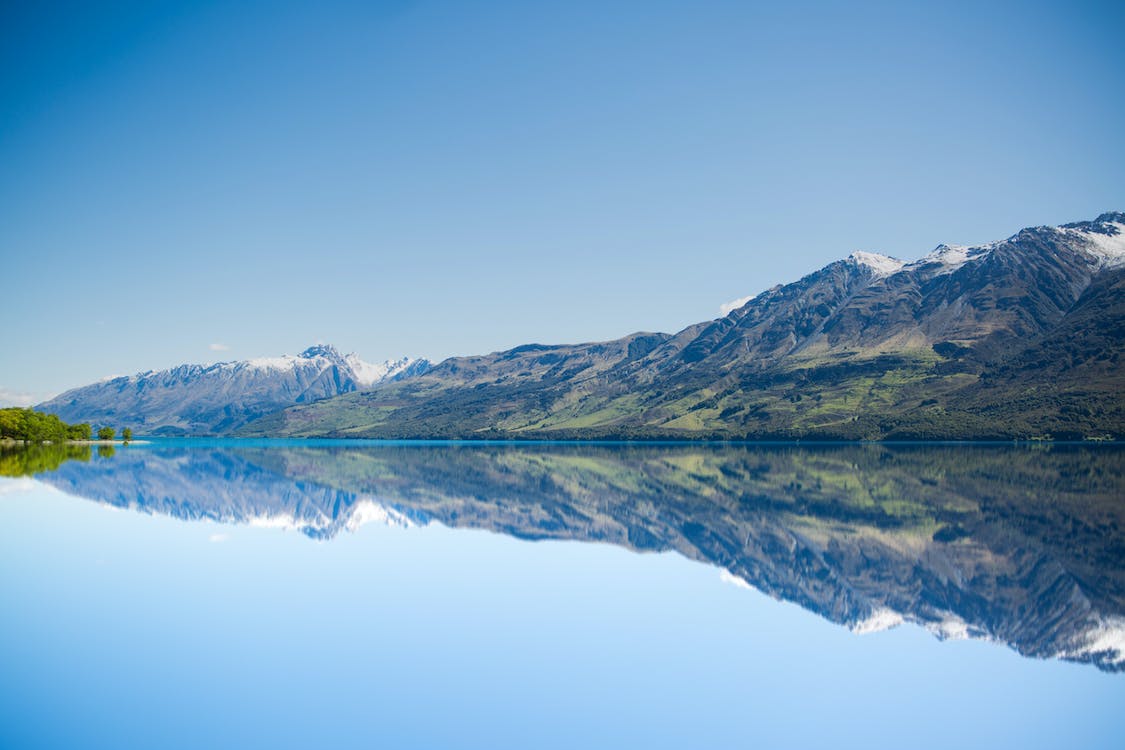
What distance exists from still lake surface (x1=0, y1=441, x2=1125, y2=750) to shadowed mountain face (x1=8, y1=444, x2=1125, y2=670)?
11.5 inches

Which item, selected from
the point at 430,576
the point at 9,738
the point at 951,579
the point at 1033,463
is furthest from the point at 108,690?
the point at 1033,463

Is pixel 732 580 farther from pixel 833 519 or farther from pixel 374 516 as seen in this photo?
pixel 374 516

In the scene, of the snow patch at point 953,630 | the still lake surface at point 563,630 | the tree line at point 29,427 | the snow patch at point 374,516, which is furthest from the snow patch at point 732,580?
the tree line at point 29,427

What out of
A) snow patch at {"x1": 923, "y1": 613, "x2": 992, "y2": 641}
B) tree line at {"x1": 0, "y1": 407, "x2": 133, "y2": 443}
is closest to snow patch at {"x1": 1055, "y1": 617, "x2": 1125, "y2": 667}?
snow patch at {"x1": 923, "y1": 613, "x2": 992, "y2": 641}

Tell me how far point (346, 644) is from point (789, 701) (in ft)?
43.9

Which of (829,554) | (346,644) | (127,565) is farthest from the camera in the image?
(829,554)

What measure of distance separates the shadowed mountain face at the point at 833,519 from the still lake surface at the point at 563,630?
29 cm

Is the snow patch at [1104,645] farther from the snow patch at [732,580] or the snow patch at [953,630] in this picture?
the snow patch at [732,580]

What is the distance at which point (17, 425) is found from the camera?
148 metres

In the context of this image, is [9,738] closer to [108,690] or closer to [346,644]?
[108,690]

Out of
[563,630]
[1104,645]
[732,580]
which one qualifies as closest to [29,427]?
[732,580]

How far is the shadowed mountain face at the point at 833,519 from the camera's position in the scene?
1049 inches

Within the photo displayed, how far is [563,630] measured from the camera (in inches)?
933

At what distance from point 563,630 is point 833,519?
36.3 meters
